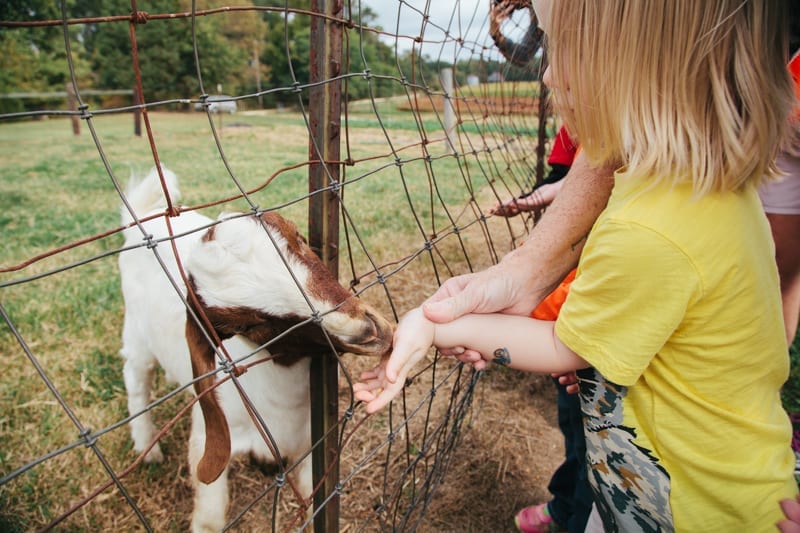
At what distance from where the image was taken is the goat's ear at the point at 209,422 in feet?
3.98

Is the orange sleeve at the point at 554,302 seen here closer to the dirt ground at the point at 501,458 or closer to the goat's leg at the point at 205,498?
the dirt ground at the point at 501,458

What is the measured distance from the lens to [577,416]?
1609 mm

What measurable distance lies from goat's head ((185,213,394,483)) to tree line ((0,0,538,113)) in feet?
59.0

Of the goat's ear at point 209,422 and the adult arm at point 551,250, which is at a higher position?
the adult arm at point 551,250

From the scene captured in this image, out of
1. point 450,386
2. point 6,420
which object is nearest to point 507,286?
point 450,386

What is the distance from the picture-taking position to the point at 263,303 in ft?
4.15

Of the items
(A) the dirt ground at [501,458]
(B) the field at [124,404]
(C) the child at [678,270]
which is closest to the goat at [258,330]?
(B) the field at [124,404]

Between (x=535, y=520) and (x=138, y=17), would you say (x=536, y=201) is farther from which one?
(x=138, y=17)

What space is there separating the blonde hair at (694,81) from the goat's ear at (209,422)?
1.03 m

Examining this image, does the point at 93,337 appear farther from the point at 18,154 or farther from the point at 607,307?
the point at 18,154

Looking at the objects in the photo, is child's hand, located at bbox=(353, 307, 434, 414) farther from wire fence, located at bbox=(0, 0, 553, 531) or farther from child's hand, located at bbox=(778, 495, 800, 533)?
child's hand, located at bbox=(778, 495, 800, 533)

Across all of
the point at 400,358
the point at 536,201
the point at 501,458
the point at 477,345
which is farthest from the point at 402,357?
the point at 501,458

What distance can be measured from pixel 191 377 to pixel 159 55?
32.1 m

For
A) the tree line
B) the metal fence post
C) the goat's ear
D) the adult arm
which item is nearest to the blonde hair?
the adult arm
